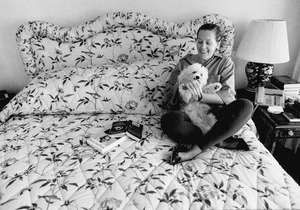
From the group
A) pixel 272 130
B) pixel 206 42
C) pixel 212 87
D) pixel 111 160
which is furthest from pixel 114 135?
pixel 272 130

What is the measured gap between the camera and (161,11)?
182cm

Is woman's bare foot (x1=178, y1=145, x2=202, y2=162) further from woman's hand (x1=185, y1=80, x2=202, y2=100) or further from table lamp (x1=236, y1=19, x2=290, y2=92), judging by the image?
table lamp (x1=236, y1=19, x2=290, y2=92)

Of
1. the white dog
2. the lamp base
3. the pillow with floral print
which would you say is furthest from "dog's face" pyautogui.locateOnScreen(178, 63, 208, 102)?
the lamp base

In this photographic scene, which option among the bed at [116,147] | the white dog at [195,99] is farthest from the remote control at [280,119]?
the white dog at [195,99]

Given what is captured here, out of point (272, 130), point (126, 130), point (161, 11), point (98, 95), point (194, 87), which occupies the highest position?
point (161, 11)

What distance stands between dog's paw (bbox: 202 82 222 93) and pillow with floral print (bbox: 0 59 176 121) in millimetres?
333

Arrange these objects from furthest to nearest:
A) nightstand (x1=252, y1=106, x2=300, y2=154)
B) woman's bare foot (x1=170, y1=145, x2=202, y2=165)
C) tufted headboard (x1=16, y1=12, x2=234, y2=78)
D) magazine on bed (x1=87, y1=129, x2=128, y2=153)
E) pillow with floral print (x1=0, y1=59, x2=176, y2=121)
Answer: tufted headboard (x1=16, y1=12, x2=234, y2=78) < pillow with floral print (x1=0, y1=59, x2=176, y2=121) < nightstand (x1=252, y1=106, x2=300, y2=154) < magazine on bed (x1=87, y1=129, x2=128, y2=153) < woman's bare foot (x1=170, y1=145, x2=202, y2=165)

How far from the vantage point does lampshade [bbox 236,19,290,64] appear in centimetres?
141

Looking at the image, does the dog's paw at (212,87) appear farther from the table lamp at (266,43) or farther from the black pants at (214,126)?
the table lamp at (266,43)

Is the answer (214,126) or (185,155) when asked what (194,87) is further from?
(185,155)

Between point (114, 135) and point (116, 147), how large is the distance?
0.31 feet

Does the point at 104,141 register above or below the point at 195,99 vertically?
below

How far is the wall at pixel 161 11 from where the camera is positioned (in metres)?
1.75

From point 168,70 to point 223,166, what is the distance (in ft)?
2.55
